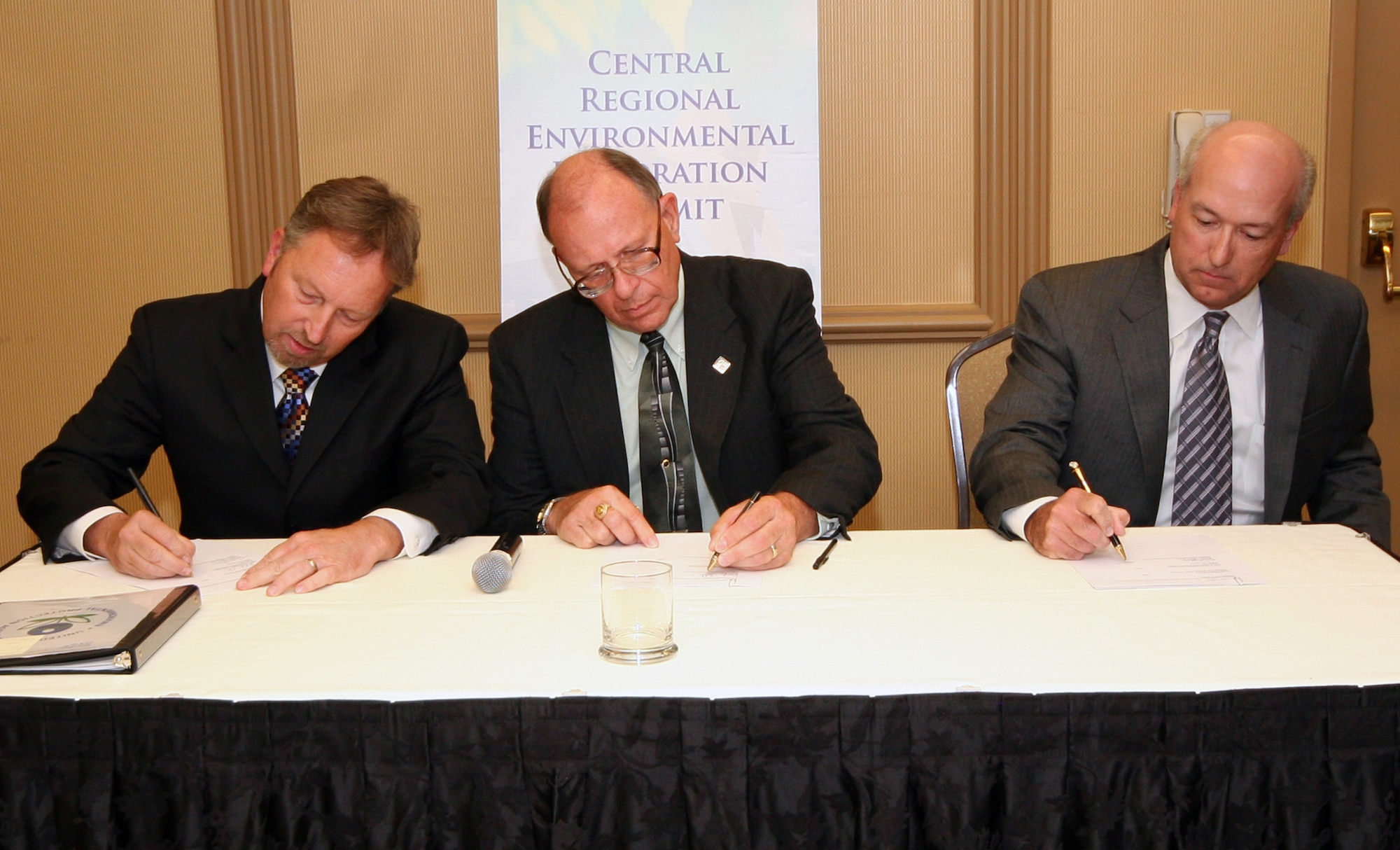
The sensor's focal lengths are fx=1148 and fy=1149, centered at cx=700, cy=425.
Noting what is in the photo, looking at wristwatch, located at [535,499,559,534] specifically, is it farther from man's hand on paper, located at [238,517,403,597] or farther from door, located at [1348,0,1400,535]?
door, located at [1348,0,1400,535]

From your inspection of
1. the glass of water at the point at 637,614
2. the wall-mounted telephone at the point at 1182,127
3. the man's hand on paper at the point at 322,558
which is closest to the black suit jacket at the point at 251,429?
the man's hand on paper at the point at 322,558

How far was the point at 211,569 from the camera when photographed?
2.02 metres

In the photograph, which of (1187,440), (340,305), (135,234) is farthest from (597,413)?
(135,234)

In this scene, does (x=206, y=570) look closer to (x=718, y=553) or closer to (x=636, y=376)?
(x=718, y=553)

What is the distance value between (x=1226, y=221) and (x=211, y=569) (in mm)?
2109

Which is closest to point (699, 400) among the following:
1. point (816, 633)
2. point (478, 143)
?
point (816, 633)

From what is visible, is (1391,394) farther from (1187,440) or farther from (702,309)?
(702,309)

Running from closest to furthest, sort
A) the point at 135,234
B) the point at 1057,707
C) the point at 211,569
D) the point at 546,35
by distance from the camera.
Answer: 1. the point at 1057,707
2. the point at 211,569
3. the point at 546,35
4. the point at 135,234

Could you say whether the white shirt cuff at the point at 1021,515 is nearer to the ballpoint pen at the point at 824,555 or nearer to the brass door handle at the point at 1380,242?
the ballpoint pen at the point at 824,555

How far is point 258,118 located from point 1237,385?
3.11 metres

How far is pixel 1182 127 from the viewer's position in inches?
144

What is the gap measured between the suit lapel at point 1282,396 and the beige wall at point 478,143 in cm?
136

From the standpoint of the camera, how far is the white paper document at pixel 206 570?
1.93m

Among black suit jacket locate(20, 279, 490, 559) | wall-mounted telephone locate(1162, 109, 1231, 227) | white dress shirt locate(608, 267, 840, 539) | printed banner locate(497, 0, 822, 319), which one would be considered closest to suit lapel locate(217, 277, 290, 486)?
black suit jacket locate(20, 279, 490, 559)
